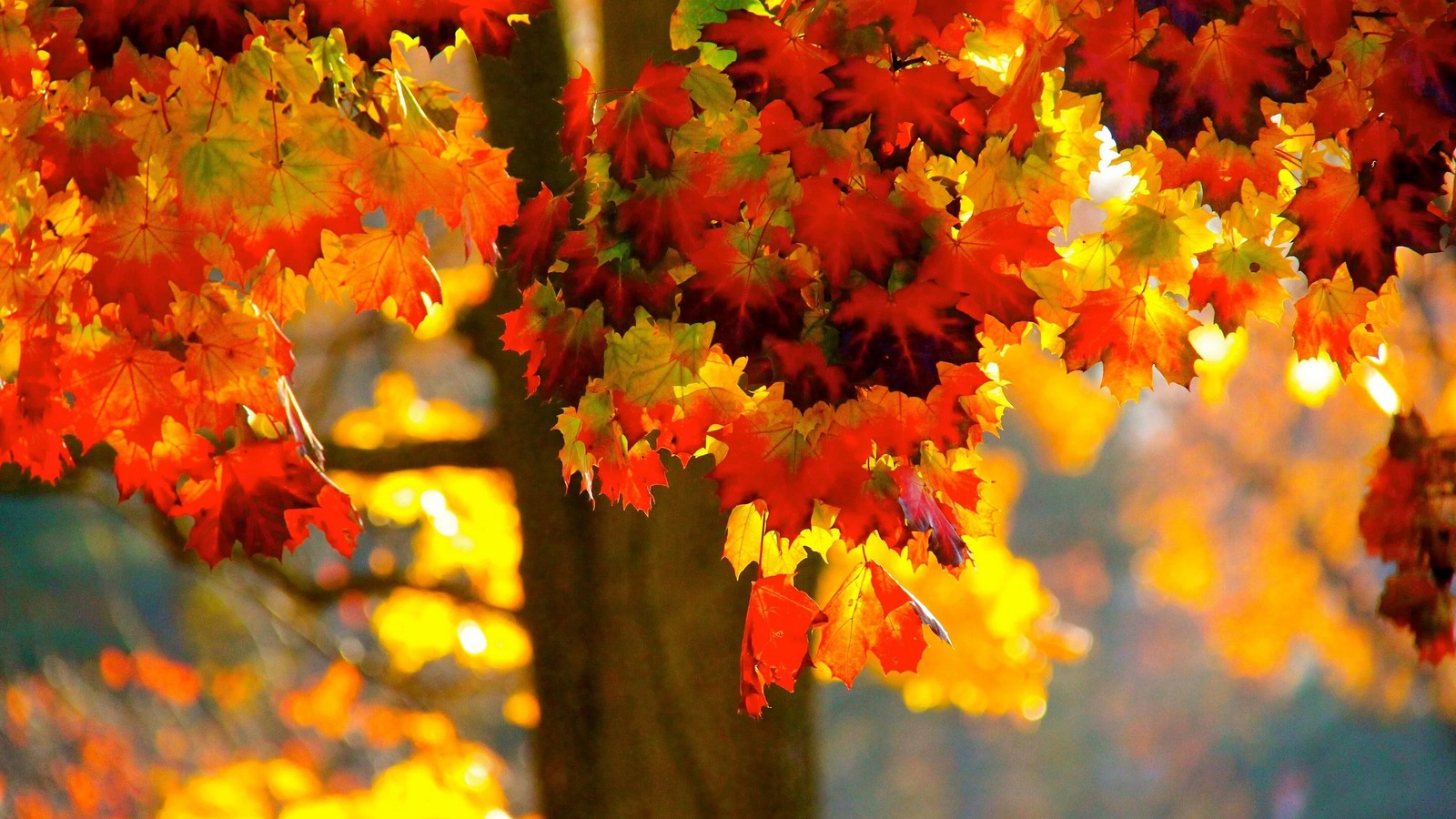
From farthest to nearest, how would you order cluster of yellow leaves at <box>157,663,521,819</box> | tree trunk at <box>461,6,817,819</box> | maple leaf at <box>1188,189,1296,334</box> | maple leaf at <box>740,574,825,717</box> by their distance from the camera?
cluster of yellow leaves at <box>157,663,521,819</box>
tree trunk at <box>461,6,817,819</box>
maple leaf at <box>1188,189,1296,334</box>
maple leaf at <box>740,574,825,717</box>

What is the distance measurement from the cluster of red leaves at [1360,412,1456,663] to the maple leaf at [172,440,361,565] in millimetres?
2402

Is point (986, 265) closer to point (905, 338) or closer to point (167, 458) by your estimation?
point (905, 338)

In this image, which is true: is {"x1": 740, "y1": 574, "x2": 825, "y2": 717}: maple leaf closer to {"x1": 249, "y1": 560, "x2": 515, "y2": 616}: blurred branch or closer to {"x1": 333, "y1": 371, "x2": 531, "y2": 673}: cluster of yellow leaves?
{"x1": 249, "y1": 560, "x2": 515, "y2": 616}: blurred branch

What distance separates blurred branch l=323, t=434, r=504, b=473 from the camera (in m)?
3.62

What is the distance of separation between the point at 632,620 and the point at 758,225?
1.99m

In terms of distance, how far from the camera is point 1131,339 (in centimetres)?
209

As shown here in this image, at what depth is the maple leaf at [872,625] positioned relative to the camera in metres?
1.98

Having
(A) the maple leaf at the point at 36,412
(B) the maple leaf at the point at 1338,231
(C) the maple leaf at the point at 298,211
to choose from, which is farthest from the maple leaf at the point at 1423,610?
(A) the maple leaf at the point at 36,412

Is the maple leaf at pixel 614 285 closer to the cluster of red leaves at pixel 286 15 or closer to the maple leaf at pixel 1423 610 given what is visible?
the cluster of red leaves at pixel 286 15

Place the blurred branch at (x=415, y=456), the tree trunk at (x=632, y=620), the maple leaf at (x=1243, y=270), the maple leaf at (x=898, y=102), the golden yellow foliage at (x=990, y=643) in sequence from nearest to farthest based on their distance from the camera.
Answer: the maple leaf at (x=898, y=102) < the maple leaf at (x=1243, y=270) < the tree trunk at (x=632, y=620) < the blurred branch at (x=415, y=456) < the golden yellow foliage at (x=990, y=643)

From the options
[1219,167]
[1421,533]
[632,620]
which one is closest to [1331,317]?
[1219,167]

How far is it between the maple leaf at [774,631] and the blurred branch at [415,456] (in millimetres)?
1791

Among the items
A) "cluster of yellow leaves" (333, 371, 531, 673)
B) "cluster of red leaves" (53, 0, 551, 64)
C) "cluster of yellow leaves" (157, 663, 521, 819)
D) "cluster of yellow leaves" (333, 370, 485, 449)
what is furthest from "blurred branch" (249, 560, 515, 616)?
"cluster of red leaves" (53, 0, 551, 64)

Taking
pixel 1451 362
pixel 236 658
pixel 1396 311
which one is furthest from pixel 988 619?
pixel 236 658
